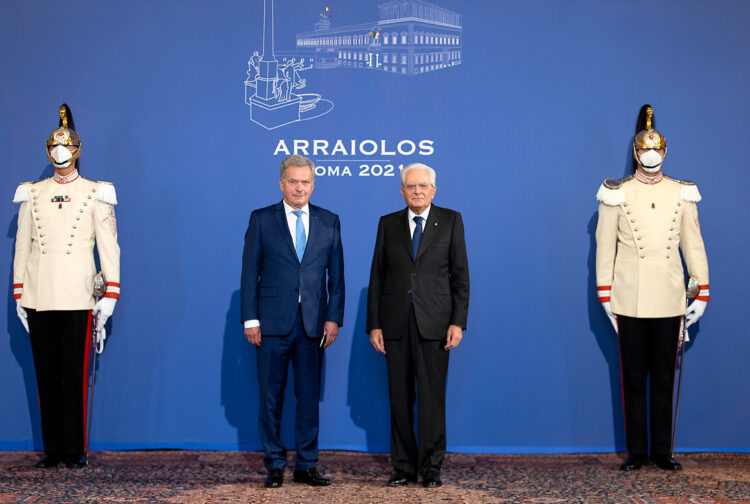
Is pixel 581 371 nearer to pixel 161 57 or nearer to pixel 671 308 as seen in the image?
pixel 671 308

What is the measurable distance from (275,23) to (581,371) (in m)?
2.83

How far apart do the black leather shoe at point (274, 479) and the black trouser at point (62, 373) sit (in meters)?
1.14

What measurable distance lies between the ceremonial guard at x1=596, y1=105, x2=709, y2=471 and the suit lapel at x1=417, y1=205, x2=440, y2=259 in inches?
41.4

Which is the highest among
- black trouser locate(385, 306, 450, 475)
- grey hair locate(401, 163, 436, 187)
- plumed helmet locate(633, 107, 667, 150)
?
plumed helmet locate(633, 107, 667, 150)

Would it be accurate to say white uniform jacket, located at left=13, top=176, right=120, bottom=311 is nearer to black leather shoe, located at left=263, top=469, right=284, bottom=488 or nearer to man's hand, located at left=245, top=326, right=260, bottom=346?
man's hand, located at left=245, top=326, right=260, bottom=346

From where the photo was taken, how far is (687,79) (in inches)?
176

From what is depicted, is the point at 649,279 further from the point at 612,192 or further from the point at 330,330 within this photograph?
the point at 330,330

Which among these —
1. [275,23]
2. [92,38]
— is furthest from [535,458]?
[92,38]

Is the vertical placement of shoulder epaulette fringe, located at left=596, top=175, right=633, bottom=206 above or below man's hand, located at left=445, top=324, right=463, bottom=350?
above

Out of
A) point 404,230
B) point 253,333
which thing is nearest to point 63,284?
point 253,333

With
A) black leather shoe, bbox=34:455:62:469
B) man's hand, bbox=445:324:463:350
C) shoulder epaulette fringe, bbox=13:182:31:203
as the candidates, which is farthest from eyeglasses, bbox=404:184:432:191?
black leather shoe, bbox=34:455:62:469

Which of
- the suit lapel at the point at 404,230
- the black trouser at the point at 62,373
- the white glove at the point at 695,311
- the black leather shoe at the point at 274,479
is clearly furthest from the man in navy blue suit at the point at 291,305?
the white glove at the point at 695,311

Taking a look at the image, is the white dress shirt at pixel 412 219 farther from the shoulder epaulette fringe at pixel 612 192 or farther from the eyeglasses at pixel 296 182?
the shoulder epaulette fringe at pixel 612 192

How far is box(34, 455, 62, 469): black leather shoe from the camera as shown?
3.99 meters
